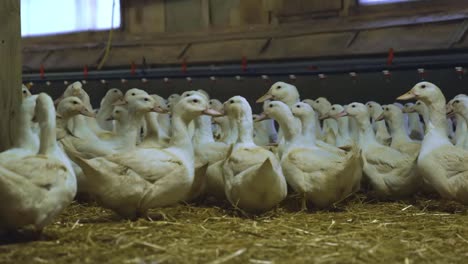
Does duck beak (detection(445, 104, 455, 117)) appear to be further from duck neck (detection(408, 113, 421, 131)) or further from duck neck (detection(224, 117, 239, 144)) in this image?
duck neck (detection(224, 117, 239, 144))

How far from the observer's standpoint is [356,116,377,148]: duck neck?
22.2 feet

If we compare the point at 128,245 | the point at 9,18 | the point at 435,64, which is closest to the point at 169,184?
the point at 128,245

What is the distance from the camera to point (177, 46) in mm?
10102

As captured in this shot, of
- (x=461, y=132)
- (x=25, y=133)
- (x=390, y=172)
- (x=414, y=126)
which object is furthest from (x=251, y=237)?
(x=414, y=126)

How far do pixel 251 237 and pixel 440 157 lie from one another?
210 cm

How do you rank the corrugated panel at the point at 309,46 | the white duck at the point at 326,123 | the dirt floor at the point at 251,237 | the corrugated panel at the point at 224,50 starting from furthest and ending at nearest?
1. the corrugated panel at the point at 224,50
2. the corrugated panel at the point at 309,46
3. the white duck at the point at 326,123
4. the dirt floor at the point at 251,237

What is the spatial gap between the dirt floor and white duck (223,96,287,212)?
0.14 metres

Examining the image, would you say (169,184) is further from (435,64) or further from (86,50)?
(86,50)

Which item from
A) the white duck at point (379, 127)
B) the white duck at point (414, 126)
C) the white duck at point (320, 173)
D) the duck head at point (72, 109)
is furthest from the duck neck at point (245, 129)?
the white duck at point (414, 126)

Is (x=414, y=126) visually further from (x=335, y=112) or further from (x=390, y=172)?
(x=390, y=172)

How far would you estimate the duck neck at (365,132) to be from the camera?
677 centimetres

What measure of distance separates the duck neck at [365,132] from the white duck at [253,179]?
67.0 inches

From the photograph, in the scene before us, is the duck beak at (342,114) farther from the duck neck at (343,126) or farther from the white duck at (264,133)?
the white duck at (264,133)

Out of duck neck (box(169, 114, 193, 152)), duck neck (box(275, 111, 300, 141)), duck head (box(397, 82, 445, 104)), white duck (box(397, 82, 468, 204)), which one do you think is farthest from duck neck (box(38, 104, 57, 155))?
duck head (box(397, 82, 445, 104))
